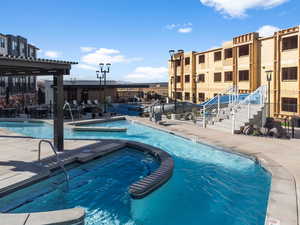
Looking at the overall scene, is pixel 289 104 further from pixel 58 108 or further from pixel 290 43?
pixel 58 108

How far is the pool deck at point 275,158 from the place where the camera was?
643cm

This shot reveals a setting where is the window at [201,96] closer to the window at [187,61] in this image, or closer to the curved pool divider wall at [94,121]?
the window at [187,61]

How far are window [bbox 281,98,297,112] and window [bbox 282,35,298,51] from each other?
502 cm

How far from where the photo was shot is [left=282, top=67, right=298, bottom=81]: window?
26.0 meters

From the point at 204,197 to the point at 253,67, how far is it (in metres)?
26.1

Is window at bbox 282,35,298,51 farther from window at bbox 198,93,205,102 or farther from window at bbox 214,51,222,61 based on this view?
window at bbox 198,93,205,102

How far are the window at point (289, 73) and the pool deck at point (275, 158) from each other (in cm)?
1294

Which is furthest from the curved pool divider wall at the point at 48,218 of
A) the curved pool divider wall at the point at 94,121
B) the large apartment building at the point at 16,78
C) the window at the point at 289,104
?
the large apartment building at the point at 16,78

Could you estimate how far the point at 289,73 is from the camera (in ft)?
87.6

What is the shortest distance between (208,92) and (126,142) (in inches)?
1114

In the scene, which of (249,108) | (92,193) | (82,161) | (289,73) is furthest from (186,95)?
(92,193)

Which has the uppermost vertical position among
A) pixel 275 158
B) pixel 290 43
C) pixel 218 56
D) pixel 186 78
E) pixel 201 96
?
pixel 218 56

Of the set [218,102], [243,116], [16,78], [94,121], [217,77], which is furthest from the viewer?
[16,78]

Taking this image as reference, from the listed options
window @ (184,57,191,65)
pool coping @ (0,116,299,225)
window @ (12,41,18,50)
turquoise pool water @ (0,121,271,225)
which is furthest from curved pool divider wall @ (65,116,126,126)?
window @ (12,41,18,50)
